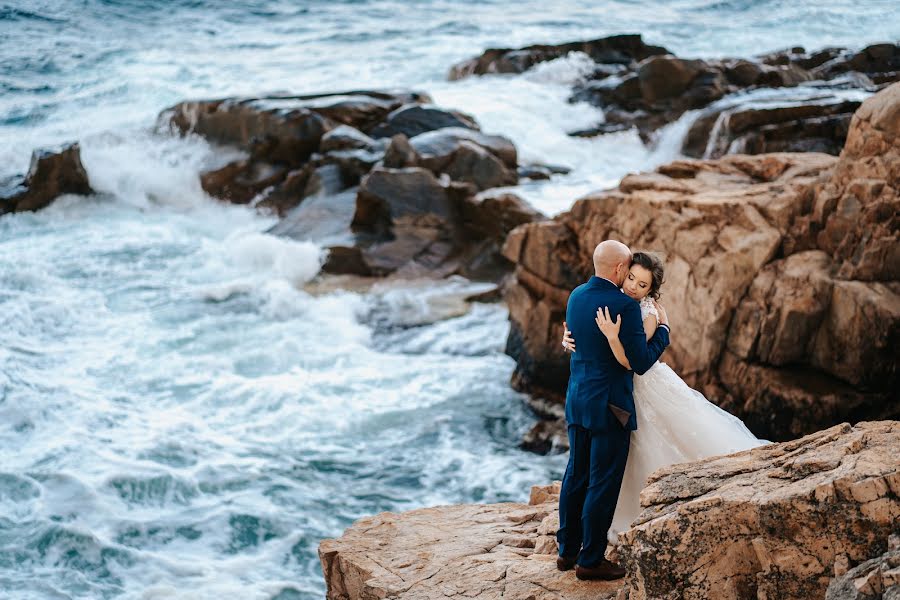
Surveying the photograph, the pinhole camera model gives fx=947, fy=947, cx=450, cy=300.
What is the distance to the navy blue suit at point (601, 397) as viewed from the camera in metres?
3.81

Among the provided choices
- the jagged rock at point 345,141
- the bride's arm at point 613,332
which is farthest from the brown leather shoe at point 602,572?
the jagged rock at point 345,141

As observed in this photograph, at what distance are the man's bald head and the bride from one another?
0.06 meters

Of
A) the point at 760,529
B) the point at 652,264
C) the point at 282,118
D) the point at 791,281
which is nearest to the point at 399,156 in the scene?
the point at 282,118

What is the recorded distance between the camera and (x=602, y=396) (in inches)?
152

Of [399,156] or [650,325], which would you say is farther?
[399,156]

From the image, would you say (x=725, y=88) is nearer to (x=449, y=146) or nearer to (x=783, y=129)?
(x=783, y=129)

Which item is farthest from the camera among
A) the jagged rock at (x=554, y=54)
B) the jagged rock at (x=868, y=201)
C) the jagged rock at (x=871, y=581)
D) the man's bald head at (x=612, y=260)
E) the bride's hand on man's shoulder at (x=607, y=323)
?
the jagged rock at (x=554, y=54)

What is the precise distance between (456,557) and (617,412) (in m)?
1.14

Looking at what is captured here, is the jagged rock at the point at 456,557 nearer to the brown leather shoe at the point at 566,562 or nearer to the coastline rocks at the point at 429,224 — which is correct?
the brown leather shoe at the point at 566,562

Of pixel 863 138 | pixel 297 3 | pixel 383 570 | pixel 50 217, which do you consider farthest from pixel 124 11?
pixel 383 570

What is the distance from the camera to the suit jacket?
12.4 feet

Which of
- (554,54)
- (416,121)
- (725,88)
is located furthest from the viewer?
(554,54)

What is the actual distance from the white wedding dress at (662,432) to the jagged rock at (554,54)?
72.2ft

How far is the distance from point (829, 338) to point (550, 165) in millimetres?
10407
